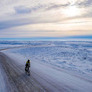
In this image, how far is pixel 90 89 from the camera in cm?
702

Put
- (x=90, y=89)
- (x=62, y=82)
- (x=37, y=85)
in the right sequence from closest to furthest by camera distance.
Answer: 1. (x=90, y=89)
2. (x=37, y=85)
3. (x=62, y=82)

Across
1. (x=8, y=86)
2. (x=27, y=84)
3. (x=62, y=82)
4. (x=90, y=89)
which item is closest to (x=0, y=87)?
(x=8, y=86)

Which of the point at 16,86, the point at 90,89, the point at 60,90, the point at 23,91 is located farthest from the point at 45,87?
the point at 90,89

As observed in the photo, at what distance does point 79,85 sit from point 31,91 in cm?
386

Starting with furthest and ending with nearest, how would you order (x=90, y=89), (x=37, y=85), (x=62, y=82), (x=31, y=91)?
(x=62, y=82) → (x=37, y=85) → (x=90, y=89) → (x=31, y=91)

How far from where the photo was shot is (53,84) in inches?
307

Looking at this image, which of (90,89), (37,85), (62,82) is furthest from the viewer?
(62,82)

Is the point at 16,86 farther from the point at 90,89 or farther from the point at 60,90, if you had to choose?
the point at 90,89

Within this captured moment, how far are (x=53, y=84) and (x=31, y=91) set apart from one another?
2.03 m

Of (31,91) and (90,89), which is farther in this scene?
(90,89)

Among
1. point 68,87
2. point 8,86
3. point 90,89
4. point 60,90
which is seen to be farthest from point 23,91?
point 90,89

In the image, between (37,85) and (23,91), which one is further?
(37,85)

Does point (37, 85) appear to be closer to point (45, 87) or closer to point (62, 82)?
point (45, 87)

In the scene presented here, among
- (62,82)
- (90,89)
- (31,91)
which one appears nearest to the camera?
(31,91)
